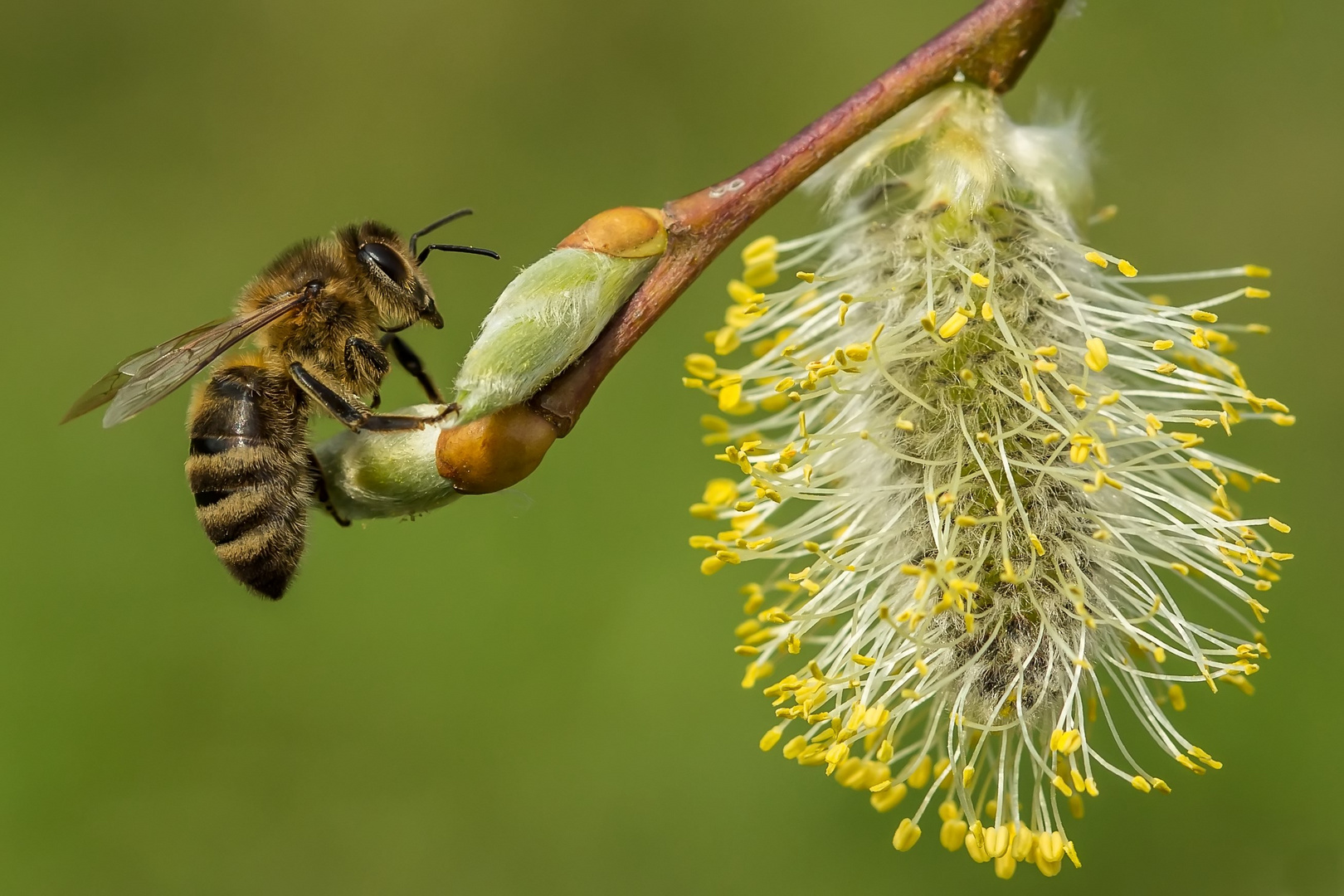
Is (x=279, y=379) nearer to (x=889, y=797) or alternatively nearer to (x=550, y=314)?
(x=550, y=314)

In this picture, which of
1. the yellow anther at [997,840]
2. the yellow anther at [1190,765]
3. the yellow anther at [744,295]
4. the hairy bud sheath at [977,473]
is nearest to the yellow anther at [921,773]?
the hairy bud sheath at [977,473]

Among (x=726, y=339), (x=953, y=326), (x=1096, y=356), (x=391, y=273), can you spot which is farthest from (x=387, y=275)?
(x=1096, y=356)

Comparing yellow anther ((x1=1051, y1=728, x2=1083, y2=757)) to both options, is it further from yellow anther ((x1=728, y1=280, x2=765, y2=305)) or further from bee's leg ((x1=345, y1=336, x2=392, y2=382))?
bee's leg ((x1=345, y1=336, x2=392, y2=382))

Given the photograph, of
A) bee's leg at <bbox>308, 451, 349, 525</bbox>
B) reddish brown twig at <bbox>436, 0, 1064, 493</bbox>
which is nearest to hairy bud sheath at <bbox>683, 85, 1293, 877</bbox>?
reddish brown twig at <bbox>436, 0, 1064, 493</bbox>

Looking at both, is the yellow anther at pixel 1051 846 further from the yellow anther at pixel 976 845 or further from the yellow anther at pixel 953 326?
the yellow anther at pixel 953 326

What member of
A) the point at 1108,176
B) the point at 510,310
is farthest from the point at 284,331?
the point at 1108,176
